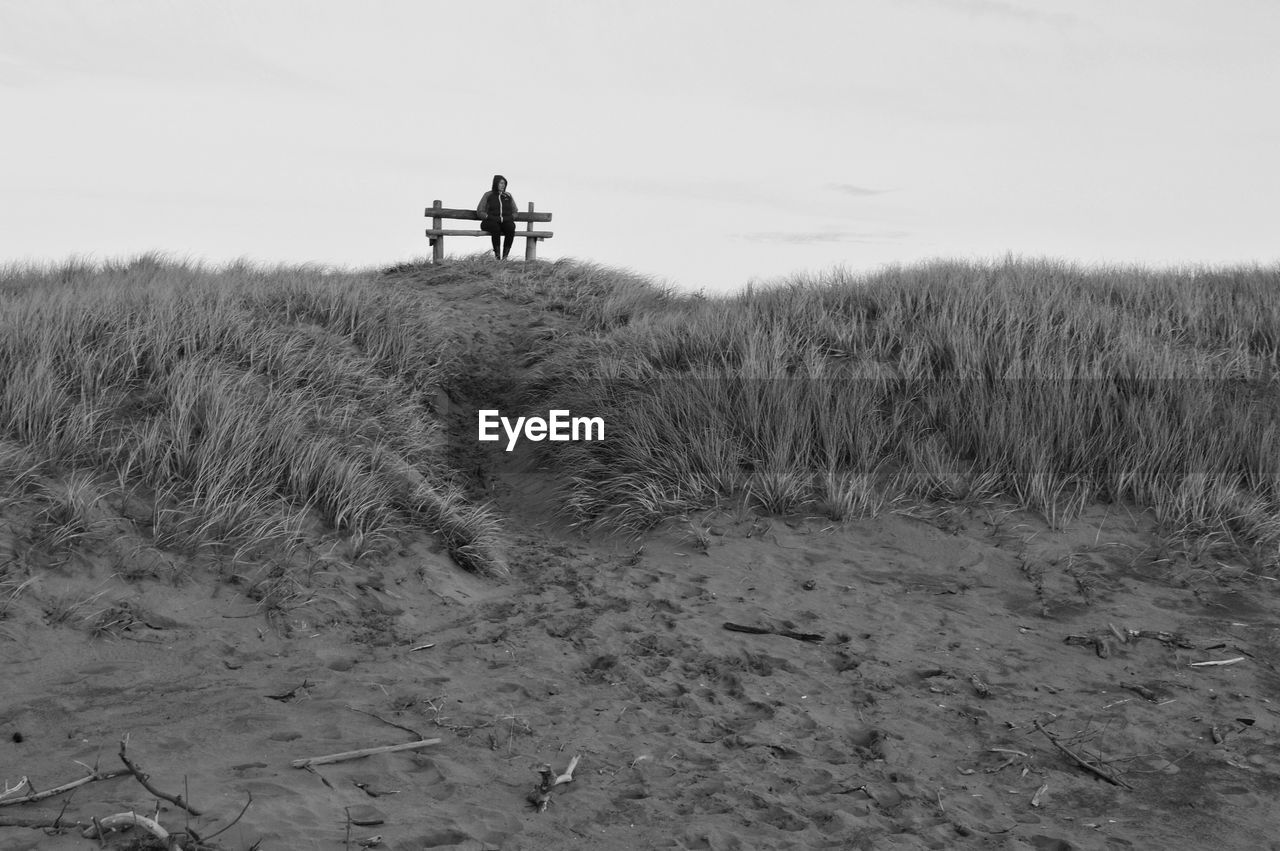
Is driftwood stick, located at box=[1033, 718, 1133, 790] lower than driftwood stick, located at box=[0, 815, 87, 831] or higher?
lower

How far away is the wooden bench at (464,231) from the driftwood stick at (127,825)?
14.9m

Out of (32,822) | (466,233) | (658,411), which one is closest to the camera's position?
(32,822)

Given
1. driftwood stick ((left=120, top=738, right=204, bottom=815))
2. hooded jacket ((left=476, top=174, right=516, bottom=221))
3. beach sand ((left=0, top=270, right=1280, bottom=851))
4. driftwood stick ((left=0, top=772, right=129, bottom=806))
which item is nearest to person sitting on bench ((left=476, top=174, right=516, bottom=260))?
hooded jacket ((left=476, top=174, right=516, bottom=221))

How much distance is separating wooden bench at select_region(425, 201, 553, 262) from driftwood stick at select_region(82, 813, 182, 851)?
585 inches

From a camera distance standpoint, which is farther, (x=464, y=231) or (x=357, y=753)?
→ (x=464, y=231)

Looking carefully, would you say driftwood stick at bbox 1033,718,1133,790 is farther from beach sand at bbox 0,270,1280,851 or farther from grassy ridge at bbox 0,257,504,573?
grassy ridge at bbox 0,257,504,573

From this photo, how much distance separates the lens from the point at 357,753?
4.07m

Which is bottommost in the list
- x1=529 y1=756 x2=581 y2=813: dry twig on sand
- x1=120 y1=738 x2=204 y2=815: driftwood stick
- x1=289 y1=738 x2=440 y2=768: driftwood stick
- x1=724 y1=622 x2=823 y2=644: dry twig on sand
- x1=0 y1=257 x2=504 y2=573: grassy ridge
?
x1=529 y1=756 x2=581 y2=813: dry twig on sand

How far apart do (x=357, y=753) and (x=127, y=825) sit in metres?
0.94

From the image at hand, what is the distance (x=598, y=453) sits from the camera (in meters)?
8.06

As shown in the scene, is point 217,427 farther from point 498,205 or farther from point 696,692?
point 498,205

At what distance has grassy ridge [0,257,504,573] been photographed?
596cm

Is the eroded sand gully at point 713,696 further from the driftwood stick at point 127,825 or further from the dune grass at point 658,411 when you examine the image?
the dune grass at point 658,411

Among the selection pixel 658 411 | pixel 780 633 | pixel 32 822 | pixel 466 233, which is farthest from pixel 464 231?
pixel 32 822
